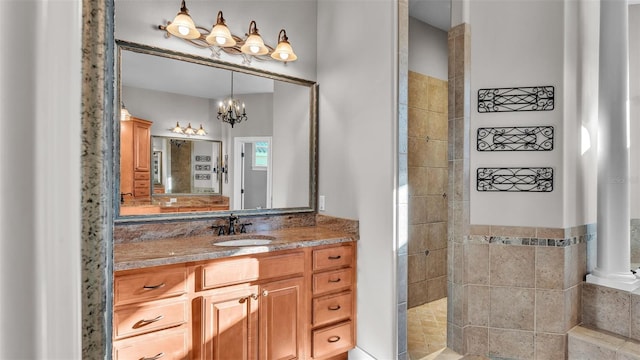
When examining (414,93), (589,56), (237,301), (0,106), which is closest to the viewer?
(0,106)

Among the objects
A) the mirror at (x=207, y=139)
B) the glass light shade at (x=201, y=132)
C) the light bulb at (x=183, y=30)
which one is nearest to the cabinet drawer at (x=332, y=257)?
the mirror at (x=207, y=139)

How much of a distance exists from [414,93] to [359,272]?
6.27 ft

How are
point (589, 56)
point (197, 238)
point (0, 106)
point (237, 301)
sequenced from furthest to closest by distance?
point (589, 56) < point (197, 238) < point (237, 301) < point (0, 106)

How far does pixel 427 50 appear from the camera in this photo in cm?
354

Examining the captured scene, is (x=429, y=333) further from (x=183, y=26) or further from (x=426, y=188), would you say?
(x=183, y=26)

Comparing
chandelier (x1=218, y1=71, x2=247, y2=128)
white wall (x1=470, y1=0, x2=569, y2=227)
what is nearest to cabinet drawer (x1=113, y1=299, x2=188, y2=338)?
chandelier (x1=218, y1=71, x2=247, y2=128)

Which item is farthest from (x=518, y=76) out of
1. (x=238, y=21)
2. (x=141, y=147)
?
(x=141, y=147)

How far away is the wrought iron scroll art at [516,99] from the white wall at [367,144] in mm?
792

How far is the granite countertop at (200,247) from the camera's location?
1.70 m

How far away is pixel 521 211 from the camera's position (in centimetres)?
238

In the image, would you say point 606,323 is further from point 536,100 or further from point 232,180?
point 232,180

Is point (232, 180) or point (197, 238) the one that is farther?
point (232, 180)

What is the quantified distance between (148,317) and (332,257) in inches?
45.3

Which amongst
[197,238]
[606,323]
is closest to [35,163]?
[197,238]
